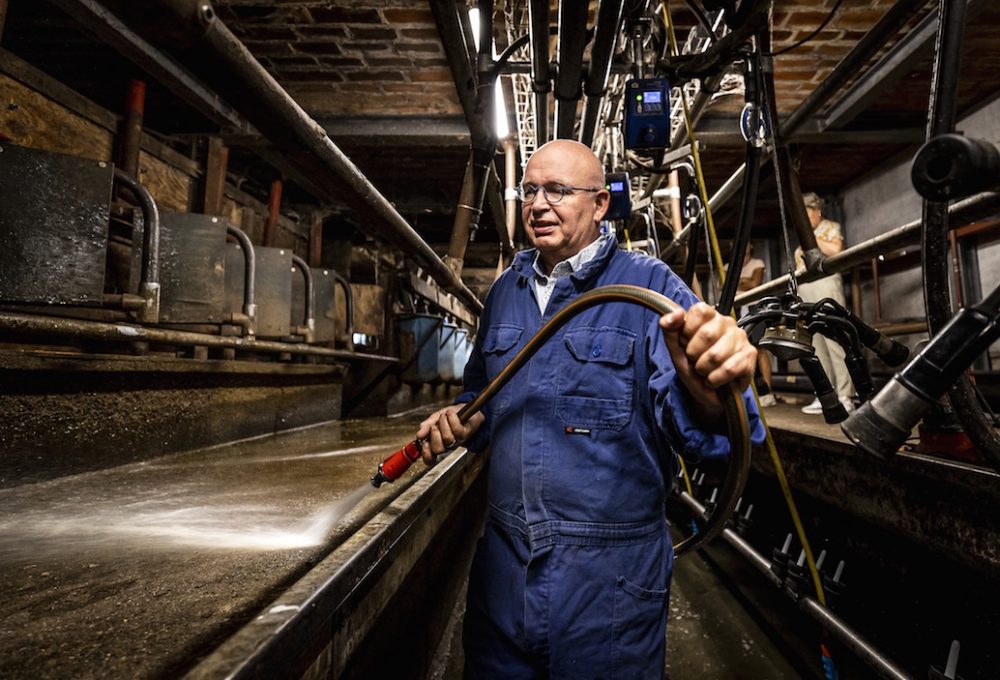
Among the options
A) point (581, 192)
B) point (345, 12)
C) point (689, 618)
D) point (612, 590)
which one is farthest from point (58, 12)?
point (689, 618)

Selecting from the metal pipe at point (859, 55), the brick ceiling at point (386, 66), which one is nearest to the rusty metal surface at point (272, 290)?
the brick ceiling at point (386, 66)

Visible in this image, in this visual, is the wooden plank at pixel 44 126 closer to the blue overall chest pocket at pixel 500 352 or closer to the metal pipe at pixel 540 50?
the metal pipe at pixel 540 50

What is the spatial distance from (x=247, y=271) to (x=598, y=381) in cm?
296

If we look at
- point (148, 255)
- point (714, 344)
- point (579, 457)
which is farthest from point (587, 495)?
point (148, 255)

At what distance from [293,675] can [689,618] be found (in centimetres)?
274

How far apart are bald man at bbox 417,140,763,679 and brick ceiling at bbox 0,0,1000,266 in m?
2.50

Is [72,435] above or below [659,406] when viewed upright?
below

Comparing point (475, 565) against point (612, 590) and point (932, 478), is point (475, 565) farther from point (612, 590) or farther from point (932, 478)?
point (932, 478)

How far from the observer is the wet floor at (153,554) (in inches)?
30.2

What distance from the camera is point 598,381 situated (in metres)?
1.30

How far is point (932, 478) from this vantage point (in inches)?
64.3

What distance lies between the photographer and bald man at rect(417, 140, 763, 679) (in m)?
1.18

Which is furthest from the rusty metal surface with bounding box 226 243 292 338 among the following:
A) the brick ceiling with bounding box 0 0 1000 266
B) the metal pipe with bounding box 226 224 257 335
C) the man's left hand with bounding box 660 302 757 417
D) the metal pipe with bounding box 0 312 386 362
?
the man's left hand with bounding box 660 302 757 417

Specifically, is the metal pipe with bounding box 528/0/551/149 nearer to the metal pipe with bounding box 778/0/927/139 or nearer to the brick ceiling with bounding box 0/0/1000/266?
the brick ceiling with bounding box 0/0/1000/266
